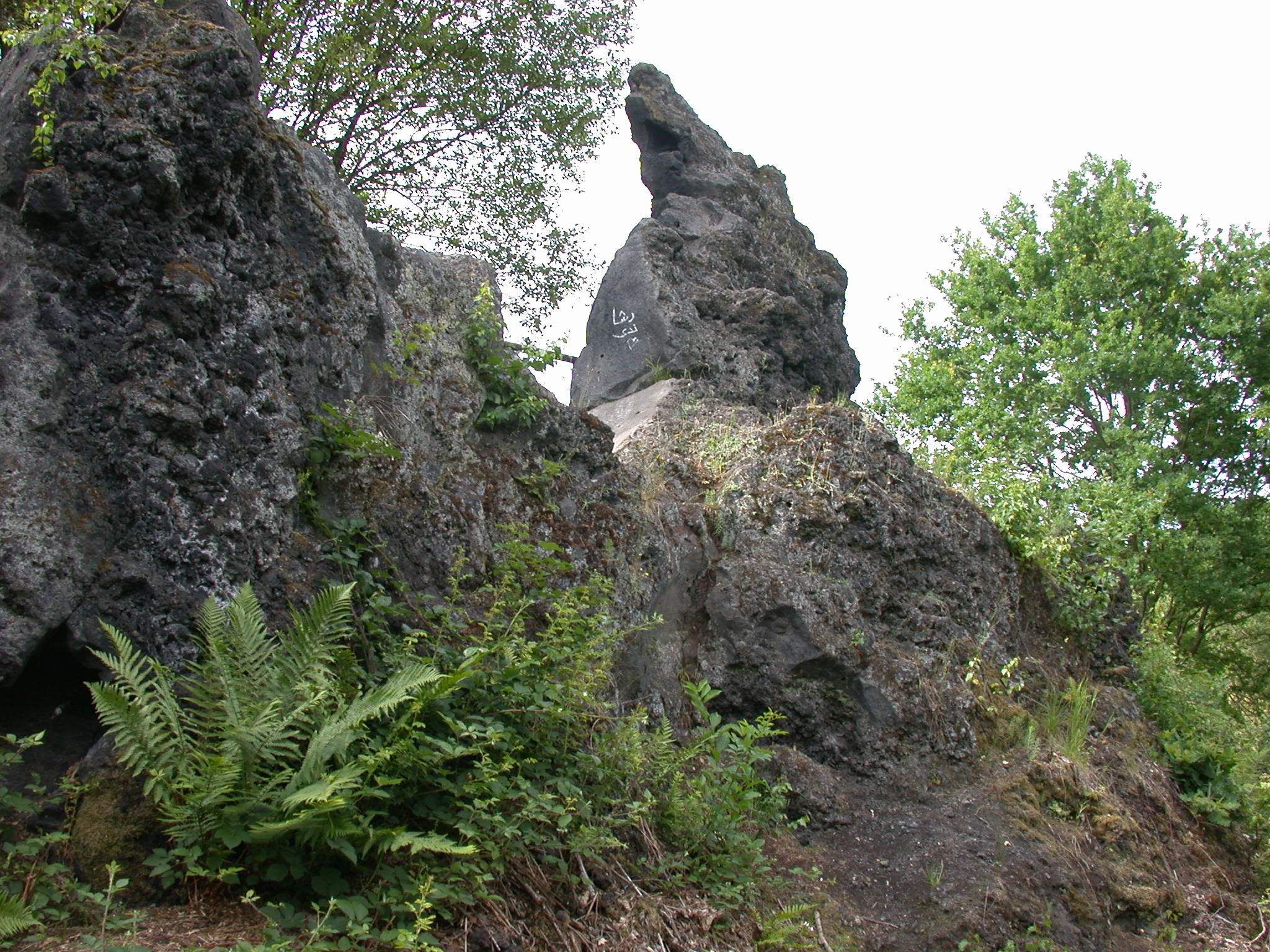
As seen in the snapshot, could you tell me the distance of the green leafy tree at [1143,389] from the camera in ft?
57.5

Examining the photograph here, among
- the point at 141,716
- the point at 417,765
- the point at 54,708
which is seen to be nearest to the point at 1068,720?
the point at 417,765

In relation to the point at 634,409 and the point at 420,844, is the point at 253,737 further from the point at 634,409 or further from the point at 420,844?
the point at 634,409

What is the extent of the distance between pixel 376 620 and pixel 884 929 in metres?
3.39

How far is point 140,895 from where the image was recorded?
3.38 metres

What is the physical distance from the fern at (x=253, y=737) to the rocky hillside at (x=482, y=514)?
41 centimetres

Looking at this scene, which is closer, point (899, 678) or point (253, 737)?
point (253, 737)

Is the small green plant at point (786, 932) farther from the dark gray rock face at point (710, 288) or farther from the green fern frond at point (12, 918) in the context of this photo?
the dark gray rock face at point (710, 288)

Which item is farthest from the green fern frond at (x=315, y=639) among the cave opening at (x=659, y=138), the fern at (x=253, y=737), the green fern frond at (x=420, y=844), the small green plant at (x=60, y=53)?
the cave opening at (x=659, y=138)

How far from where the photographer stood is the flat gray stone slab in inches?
389

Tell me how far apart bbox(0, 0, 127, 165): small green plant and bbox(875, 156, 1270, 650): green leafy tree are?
14.8 meters

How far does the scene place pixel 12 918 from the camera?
2.93 m

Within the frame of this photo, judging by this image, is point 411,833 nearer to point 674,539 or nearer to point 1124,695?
point 674,539

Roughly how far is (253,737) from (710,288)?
920 centimetres

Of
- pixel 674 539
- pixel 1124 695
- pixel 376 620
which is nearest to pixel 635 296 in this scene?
pixel 674 539
